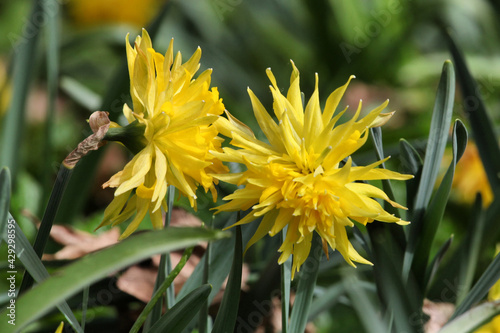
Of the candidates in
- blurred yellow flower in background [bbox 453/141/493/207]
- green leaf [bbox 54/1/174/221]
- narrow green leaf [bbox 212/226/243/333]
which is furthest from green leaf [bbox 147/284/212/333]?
blurred yellow flower in background [bbox 453/141/493/207]

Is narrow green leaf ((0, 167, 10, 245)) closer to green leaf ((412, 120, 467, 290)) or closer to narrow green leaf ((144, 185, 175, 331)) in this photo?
narrow green leaf ((144, 185, 175, 331))

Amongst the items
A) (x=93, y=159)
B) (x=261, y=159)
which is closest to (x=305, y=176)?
(x=261, y=159)

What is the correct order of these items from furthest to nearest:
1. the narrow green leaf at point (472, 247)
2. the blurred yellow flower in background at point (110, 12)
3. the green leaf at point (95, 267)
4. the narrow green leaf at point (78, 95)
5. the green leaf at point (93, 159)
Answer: the blurred yellow flower in background at point (110, 12)
the narrow green leaf at point (78, 95)
the green leaf at point (93, 159)
the narrow green leaf at point (472, 247)
the green leaf at point (95, 267)

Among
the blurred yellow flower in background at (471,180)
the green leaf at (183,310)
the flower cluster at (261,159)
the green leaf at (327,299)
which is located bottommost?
the green leaf at (327,299)

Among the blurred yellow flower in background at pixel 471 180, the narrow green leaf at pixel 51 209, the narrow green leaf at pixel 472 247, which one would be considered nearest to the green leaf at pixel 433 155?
the narrow green leaf at pixel 472 247

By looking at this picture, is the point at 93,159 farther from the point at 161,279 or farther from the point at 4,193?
the point at 4,193

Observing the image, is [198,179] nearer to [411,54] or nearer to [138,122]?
[138,122]

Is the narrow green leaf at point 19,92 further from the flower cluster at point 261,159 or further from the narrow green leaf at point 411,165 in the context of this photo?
the narrow green leaf at point 411,165
